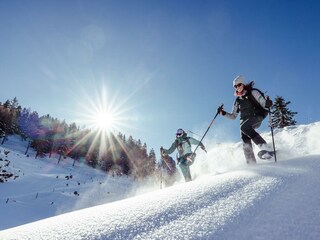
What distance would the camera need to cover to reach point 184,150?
8242mm

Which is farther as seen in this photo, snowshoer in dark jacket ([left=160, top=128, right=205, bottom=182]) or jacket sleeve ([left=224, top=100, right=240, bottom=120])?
snowshoer in dark jacket ([left=160, top=128, right=205, bottom=182])

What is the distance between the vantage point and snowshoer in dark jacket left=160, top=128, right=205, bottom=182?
7791mm

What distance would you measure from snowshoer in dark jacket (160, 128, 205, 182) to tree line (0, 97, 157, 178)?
248 ft

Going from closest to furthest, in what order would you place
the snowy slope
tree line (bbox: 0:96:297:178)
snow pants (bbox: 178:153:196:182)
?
1. snow pants (bbox: 178:153:196:182)
2. the snowy slope
3. tree line (bbox: 0:96:297:178)

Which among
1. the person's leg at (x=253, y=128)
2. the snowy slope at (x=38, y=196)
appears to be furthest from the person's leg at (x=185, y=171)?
the snowy slope at (x=38, y=196)

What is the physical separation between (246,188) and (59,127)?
312 feet

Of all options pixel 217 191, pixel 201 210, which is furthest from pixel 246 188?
pixel 201 210

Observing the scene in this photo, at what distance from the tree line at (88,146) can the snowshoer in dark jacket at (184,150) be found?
2972 inches

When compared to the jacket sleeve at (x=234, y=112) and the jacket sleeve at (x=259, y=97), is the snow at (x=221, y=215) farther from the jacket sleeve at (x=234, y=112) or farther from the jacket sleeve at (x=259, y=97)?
the jacket sleeve at (x=234, y=112)

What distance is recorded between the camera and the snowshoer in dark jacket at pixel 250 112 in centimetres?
556

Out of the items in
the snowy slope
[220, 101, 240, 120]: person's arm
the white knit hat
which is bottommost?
the snowy slope

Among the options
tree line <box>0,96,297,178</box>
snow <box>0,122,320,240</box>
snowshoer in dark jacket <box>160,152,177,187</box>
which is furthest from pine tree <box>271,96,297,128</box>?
tree line <box>0,96,297,178</box>

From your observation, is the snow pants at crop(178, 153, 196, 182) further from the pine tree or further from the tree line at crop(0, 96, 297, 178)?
the tree line at crop(0, 96, 297, 178)

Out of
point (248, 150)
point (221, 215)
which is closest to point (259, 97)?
point (248, 150)
